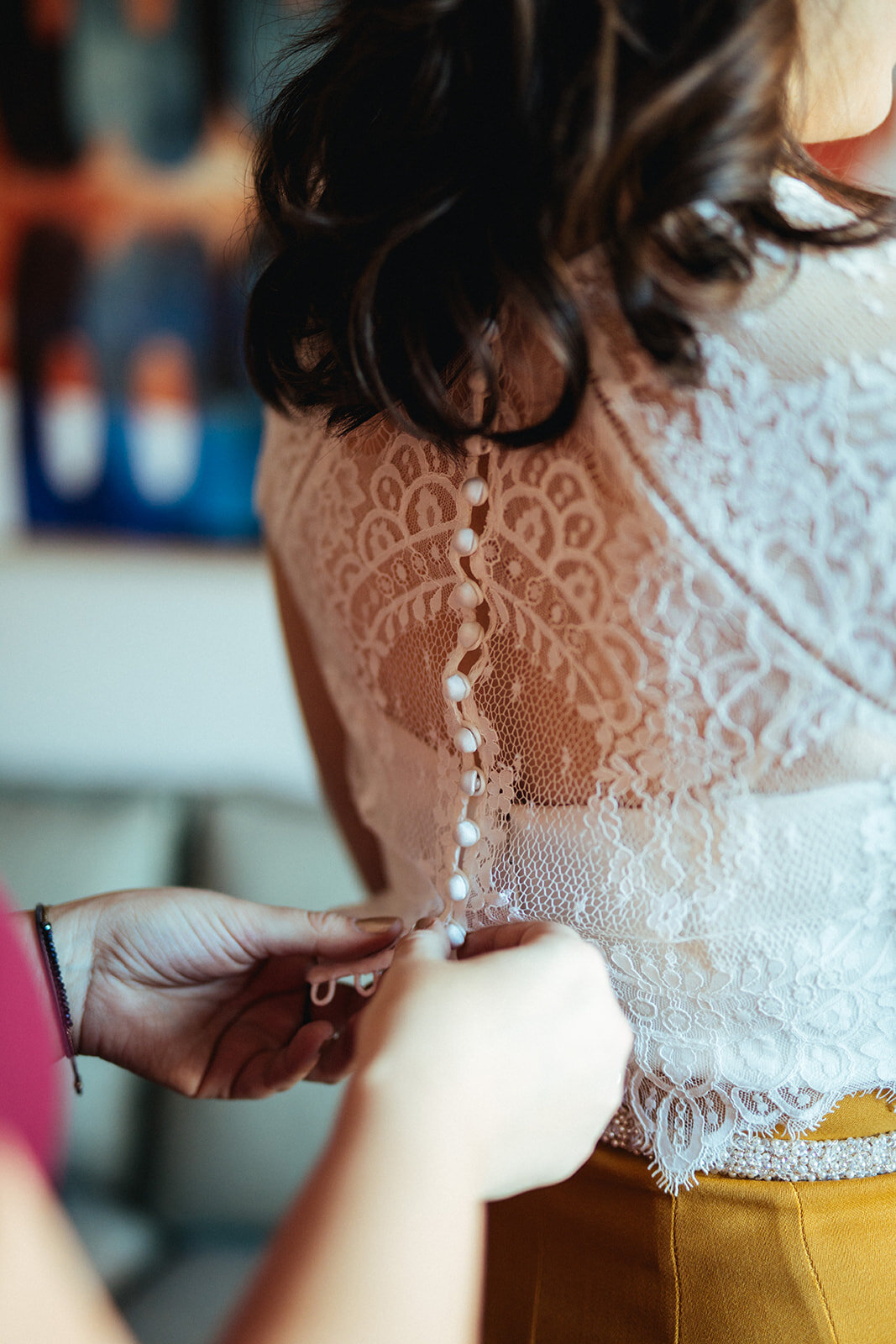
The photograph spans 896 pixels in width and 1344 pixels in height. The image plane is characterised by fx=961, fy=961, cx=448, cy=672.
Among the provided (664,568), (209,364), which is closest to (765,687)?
(664,568)

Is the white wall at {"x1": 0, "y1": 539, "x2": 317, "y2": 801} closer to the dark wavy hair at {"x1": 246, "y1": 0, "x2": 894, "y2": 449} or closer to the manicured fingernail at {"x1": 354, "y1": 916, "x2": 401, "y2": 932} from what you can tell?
the manicured fingernail at {"x1": 354, "y1": 916, "x2": 401, "y2": 932}

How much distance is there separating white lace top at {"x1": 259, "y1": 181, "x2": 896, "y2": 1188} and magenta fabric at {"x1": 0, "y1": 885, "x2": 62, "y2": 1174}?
0.26 metres

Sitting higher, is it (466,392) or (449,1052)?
(466,392)

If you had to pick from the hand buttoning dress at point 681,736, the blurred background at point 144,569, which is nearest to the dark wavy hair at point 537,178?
the hand buttoning dress at point 681,736

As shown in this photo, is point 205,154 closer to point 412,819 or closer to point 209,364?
point 209,364

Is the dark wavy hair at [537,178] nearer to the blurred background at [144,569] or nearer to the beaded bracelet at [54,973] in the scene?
the beaded bracelet at [54,973]

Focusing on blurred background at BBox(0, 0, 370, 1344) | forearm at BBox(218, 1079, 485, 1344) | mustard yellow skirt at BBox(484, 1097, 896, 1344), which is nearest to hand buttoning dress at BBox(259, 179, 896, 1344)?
mustard yellow skirt at BBox(484, 1097, 896, 1344)

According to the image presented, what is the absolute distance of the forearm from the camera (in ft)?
1.04

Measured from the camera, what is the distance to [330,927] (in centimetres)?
63

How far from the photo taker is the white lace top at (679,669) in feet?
1.34

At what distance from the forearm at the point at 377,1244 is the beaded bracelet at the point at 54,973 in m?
0.34

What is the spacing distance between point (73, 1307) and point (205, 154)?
67.9 inches

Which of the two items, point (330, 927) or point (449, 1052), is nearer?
point (449, 1052)

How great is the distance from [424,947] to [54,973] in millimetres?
306
